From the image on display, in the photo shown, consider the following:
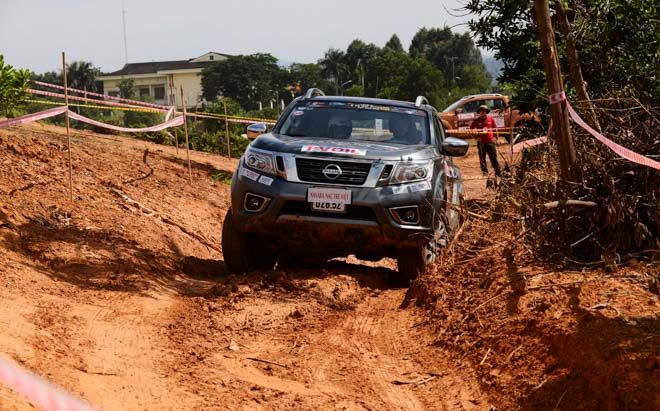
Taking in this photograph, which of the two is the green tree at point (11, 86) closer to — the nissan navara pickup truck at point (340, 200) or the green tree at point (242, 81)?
the nissan navara pickup truck at point (340, 200)

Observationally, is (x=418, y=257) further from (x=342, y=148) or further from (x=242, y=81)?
(x=242, y=81)

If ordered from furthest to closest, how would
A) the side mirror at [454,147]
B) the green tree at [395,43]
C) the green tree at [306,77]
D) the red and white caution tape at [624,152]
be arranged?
the green tree at [395,43]
the green tree at [306,77]
the side mirror at [454,147]
the red and white caution tape at [624,152]

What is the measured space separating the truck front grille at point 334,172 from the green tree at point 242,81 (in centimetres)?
9019

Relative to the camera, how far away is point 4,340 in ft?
19.2

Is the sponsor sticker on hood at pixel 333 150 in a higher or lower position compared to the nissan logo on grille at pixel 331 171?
higher

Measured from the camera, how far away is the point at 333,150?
8469mm

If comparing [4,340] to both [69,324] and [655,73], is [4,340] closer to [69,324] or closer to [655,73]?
[69,324]

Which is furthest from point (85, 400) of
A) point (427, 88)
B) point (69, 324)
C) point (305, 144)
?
point (427, 88)

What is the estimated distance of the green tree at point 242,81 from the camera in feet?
320

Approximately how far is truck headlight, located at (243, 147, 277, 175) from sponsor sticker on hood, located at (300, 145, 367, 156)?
13.3 inches

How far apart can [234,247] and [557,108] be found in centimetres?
338

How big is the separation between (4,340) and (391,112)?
16.7 feet

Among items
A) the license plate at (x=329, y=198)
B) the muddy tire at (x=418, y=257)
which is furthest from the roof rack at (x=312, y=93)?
the muddy tire at (x=418, y=257)

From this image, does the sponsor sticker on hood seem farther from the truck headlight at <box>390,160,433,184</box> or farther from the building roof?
the building roof
